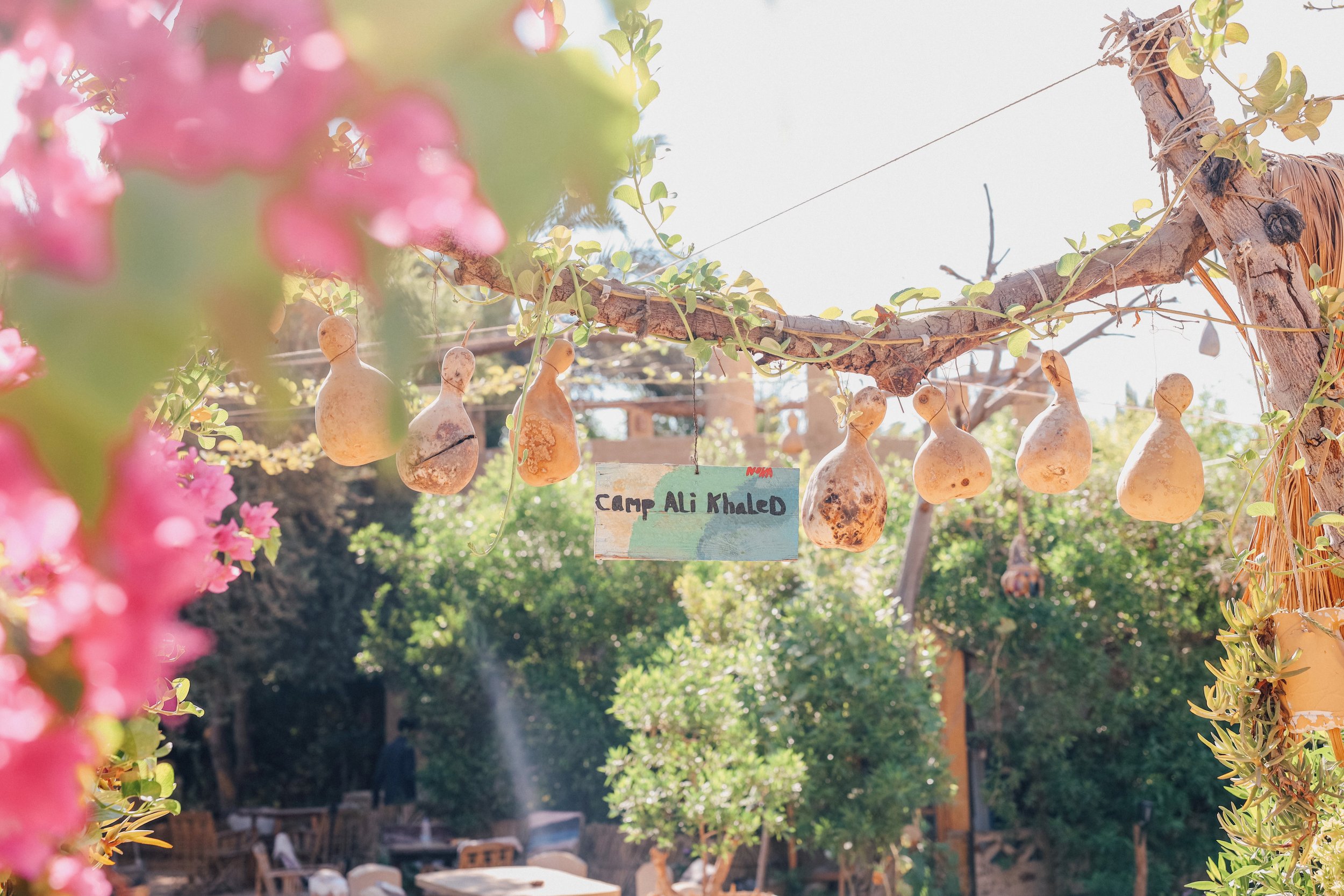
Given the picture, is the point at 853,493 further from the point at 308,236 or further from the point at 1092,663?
the point at 1092,663

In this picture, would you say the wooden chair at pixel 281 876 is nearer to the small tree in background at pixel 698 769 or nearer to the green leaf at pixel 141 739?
the small tree in background at pixel 698 769

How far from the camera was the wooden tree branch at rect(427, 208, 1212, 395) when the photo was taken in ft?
4.78

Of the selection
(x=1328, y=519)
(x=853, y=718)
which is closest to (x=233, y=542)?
(x=1328, y=519)

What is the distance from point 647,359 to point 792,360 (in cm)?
833

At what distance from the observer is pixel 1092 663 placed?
216 inches

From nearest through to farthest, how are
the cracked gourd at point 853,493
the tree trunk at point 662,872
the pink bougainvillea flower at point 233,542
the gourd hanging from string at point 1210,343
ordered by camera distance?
the pink bougainvillea flower at point 233,542 → the cracked gourd at point 853,493 → the tree trunk at point 662,872 → the gourd hanging from string at point 1210,343

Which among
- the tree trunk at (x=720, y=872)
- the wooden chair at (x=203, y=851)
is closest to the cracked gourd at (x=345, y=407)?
the tree trunk at (x=720, y=872)

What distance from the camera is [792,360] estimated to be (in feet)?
4.72

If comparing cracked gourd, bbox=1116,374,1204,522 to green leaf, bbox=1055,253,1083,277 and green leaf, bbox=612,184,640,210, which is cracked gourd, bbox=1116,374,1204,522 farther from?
green leaf, bbox=612,184,640,210

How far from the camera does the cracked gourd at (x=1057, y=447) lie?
1.51 m

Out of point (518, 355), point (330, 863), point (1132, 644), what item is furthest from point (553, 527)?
point (518, 355)

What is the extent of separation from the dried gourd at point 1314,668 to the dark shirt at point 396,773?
22.4ft

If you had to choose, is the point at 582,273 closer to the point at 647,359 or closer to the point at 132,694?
the point at 132,694

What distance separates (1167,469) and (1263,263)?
12.5 inches
